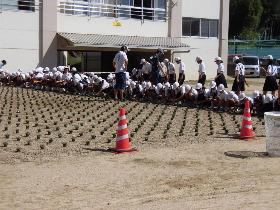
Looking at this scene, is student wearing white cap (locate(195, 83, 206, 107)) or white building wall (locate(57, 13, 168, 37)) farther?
white building wall (locate(57, 13, 168, 37))

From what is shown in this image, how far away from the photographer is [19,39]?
27562mm

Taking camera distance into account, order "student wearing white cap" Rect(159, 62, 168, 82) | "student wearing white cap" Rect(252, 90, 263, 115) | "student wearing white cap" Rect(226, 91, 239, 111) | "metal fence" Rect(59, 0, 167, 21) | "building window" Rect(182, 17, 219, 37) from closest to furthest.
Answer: "student wearing white cap" Rect(252, 90, 263, 115)
"student wearing white cap" Rect(226, 91, 239, 111)
"student wearing white cap" Rect(159, 62, 168, 82)
"metal fence" Rect(59, 0, 167, 21)
"building window" Rect(182, 17, 219, 37)

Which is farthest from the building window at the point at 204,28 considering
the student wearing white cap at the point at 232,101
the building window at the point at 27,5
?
the student wearing white cap at the point at 232,101

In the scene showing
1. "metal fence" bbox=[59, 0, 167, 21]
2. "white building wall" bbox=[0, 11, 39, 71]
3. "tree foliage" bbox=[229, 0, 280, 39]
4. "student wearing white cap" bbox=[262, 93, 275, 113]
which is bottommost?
"student wearing white cap" bbox=[262, 93, 275, 113]

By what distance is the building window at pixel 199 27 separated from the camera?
3612 cm

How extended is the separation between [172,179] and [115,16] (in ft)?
83.4

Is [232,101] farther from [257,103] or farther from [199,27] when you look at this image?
[199,27]

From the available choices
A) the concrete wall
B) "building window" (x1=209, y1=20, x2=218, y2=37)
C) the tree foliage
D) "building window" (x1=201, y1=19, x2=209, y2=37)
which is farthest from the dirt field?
the tree foliage

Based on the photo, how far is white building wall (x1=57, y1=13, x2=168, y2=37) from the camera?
29534mm

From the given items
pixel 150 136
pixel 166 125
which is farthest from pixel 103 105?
pixel 150 136

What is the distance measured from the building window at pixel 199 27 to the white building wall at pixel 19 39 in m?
11.3

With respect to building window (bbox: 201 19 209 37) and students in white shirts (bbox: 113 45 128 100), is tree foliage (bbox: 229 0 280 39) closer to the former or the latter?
building window (bbox: 201 19 209 37)

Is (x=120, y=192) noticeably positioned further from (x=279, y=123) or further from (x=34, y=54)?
(x=34, y=54)

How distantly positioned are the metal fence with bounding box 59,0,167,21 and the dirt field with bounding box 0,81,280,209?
17066 millimetres
